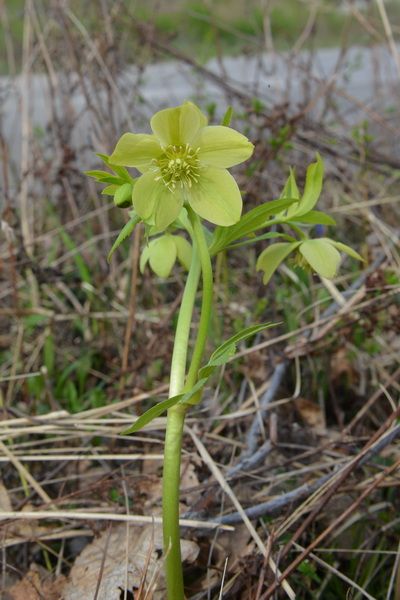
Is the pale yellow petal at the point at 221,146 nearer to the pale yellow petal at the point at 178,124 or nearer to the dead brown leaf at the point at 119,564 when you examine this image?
the pale yellow petal at the point at 178,124

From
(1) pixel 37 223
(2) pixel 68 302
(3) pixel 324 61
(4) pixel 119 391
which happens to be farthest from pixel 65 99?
(3) pixel 324 61

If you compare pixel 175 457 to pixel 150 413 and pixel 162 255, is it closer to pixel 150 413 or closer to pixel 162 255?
pixel 150 413

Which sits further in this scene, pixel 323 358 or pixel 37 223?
pixel 37 223

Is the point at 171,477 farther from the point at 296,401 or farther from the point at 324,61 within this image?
the point at 324,61

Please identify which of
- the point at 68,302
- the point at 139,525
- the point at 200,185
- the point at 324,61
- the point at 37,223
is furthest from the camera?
the point at 324,61

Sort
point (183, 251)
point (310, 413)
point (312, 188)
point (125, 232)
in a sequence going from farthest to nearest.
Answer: point (310, 413)
point (183, 251)
point (312, 188)
point (125, 232)

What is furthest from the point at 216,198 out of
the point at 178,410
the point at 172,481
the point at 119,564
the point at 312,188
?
the point at 119,564
